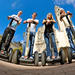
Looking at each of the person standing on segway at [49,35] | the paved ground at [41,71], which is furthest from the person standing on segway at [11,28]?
the paved ground at [41,71]

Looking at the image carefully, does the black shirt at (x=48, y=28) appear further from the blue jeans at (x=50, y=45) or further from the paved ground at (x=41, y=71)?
the paved ground at (x=41, y=71)

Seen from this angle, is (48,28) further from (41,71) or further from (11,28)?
(41,71)

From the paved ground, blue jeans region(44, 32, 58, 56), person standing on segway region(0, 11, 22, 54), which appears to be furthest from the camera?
person standing on segway region(0, 11, 22, 54)

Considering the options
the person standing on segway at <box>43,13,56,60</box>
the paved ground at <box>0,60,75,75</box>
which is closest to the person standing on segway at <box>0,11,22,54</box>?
the person standing on segway at <box>43,13,56,60</box>

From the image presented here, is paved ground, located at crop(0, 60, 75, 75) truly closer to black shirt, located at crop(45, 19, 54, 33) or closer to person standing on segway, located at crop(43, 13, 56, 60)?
person standing on segway, located at crop(43, 13, 56, 60)

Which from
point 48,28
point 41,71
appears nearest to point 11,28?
point 48,28

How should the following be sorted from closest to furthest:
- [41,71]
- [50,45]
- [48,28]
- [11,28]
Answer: [41,71]
[50,45]
[48,28]
[11,28]

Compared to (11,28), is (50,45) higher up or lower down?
lower down

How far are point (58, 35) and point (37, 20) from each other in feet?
28.3

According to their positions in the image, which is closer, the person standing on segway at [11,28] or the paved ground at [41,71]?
the paved ground at [41,71]

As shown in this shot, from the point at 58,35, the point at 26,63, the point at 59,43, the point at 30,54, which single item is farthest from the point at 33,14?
the point at 58,35

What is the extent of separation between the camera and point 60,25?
43.3ft

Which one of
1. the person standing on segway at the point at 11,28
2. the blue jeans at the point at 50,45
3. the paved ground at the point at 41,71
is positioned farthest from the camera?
the person standing on segway at the point at 11,28

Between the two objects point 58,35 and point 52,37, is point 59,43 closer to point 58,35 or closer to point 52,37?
point 58,35
